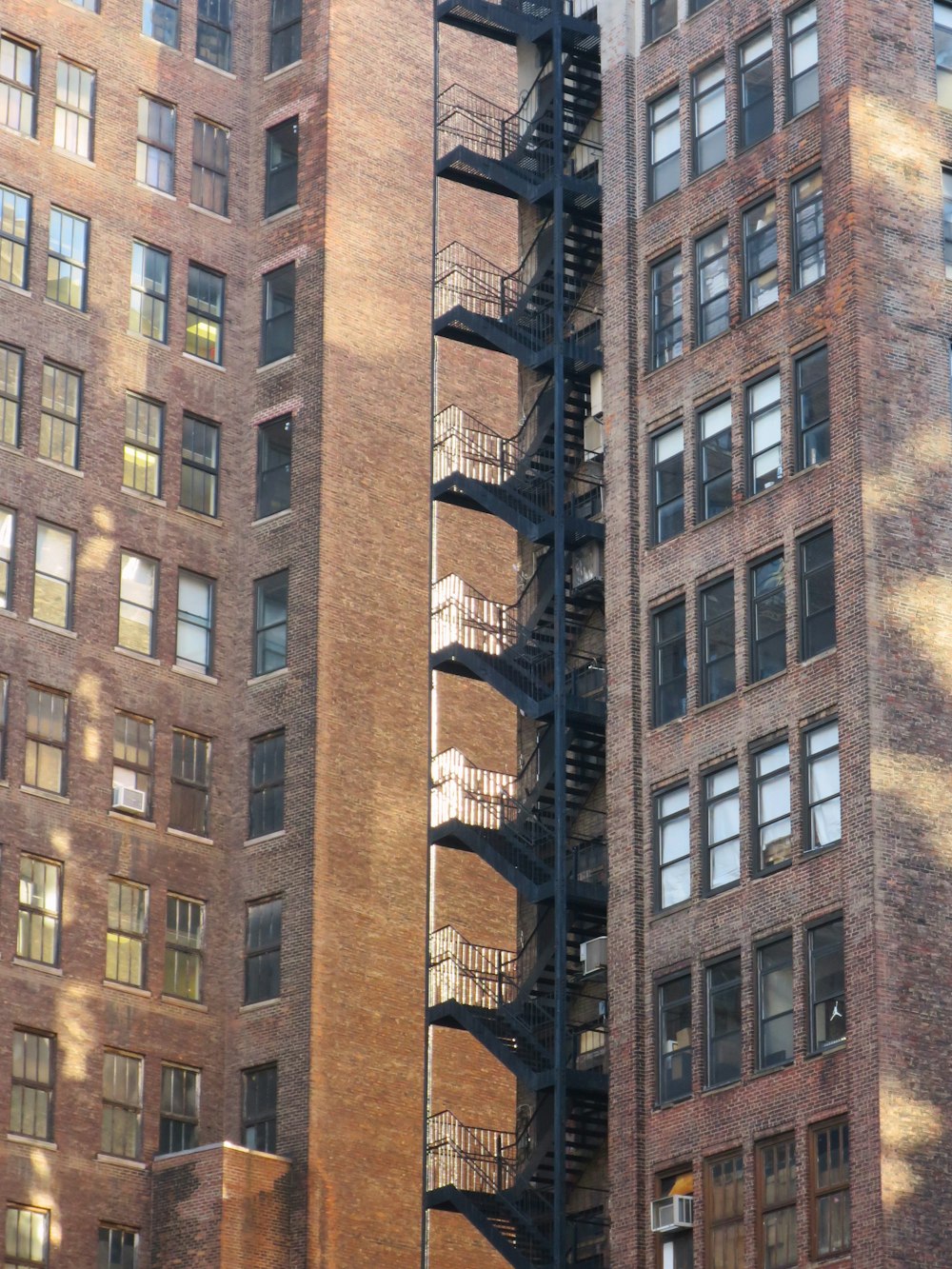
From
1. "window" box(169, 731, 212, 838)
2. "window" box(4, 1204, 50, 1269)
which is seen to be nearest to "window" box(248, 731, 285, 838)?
"window" box(169, 731, 212, 838)

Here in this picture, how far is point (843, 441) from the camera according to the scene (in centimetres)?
5506

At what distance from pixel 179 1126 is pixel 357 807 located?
8.54m

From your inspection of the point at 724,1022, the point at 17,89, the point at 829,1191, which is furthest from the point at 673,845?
the point at 17,89

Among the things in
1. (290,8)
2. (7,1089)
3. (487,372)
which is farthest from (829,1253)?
(290,8)

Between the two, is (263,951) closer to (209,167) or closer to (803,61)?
(209,167)

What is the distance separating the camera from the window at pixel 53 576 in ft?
A: 230

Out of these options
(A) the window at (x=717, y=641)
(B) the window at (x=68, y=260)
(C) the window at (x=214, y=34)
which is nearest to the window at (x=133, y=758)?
(B) the window at (x=68, y=260)

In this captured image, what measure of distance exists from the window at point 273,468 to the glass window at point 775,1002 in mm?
24919

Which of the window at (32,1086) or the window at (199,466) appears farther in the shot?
the window at (199,466)

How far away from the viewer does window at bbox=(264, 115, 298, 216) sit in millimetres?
78125

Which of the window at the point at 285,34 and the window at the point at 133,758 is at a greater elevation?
the window at the point at 285,34

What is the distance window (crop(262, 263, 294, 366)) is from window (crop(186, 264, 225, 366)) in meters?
1.11

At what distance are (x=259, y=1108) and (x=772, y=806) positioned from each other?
1961cm

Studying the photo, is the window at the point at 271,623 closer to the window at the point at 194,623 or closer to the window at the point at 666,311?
the window at the point at 194,623
